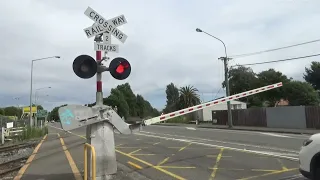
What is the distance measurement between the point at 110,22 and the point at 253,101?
6741 centimetres

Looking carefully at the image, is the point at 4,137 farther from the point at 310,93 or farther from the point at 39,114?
the point at 310,93

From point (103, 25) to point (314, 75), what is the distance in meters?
66.0

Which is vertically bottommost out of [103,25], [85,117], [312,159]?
[312,159]

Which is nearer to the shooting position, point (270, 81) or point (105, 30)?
point (105, 30)

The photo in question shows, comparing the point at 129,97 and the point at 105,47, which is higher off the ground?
the point at 129,97

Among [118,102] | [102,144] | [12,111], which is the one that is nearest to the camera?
[102,144]

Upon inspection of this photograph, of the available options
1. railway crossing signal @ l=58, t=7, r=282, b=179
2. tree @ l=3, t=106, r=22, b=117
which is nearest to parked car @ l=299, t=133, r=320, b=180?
railway crossing signal @ l=58, t=7, r=282, b=179

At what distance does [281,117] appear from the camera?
3441cm

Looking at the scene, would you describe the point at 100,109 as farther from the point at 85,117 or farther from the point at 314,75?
the point at 314,75

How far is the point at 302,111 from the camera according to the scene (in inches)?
1257

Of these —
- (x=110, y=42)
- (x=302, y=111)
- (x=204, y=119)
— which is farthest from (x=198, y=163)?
(x=204, y=119)

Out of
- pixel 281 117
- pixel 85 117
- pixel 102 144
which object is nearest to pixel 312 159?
pixel 102 144

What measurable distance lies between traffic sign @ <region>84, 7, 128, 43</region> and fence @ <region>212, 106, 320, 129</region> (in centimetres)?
2646

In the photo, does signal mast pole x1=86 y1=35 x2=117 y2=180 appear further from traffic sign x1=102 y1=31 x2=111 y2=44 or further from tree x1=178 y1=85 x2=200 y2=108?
tree x1=178 y1=85 x2=200 y2=108
